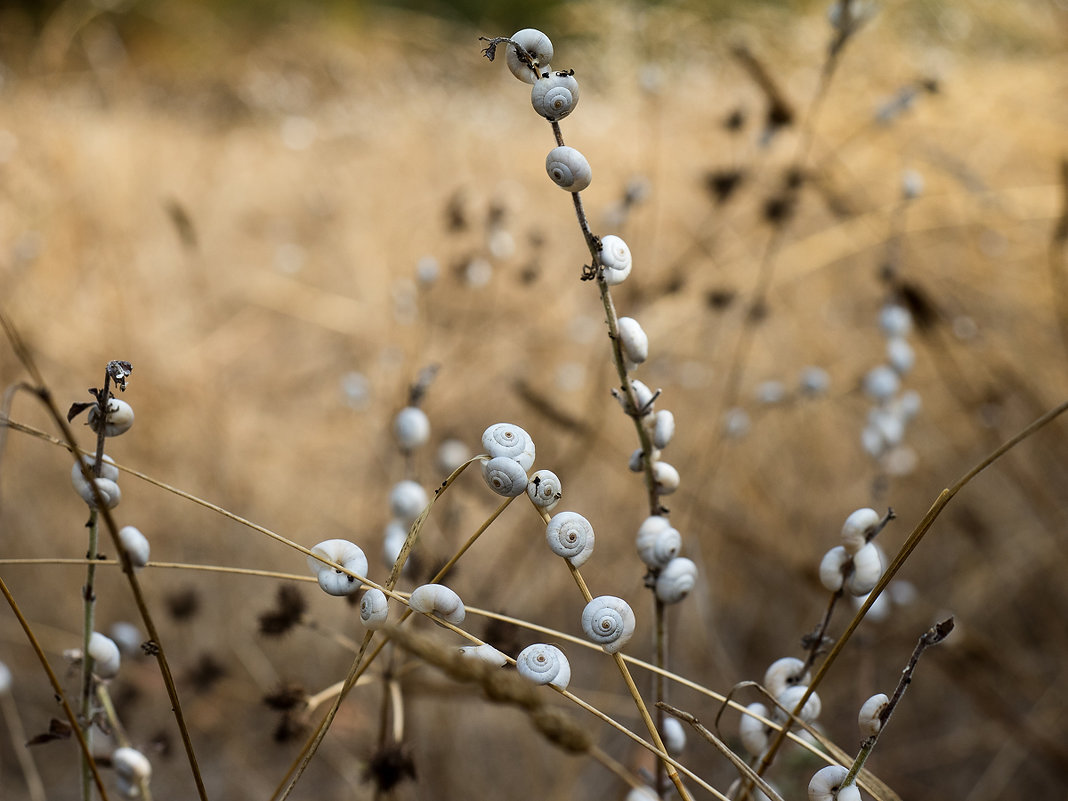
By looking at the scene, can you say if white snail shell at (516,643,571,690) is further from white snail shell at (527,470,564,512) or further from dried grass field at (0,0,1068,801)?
dried grass field at (0,0,1068,801)

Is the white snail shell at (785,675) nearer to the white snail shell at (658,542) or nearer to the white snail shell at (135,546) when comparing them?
the white snail shell at (658,542)

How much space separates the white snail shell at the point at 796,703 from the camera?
33cm

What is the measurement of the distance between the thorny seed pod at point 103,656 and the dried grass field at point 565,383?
0.07m

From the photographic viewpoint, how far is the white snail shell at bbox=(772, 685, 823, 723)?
333 mm

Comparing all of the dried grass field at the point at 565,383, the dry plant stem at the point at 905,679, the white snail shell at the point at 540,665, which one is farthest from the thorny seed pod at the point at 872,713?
the dried grass field at the point at 565,383

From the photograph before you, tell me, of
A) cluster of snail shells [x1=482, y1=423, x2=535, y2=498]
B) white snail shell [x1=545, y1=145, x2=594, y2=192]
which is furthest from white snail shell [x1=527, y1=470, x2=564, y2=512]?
white snail shell [x1=545, y1=145, x2=594, y2=192]

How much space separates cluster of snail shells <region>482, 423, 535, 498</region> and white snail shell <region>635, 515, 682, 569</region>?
0.24 ft

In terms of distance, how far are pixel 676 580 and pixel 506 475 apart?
11 centimetres

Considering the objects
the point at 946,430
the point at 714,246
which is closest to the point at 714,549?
the point at 946,430

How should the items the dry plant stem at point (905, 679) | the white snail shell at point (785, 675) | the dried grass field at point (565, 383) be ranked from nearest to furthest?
the dry plant stem at point (905, 679) < the white snail shell at point (785, 675) < the dried grass field at point (565, 383)

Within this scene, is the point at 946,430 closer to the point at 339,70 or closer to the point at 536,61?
the point at 536,61

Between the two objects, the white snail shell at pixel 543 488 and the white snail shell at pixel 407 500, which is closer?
the white snail shell at pixel 543 488

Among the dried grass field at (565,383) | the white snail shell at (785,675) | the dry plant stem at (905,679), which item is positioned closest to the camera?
the dry plant stem at (905,679)

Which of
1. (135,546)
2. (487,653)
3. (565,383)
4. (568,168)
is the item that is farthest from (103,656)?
(565,383)
